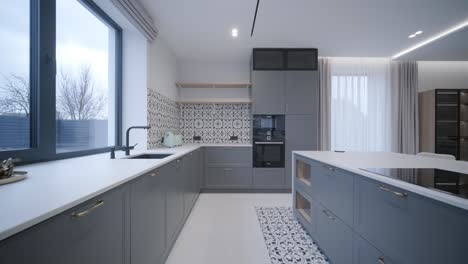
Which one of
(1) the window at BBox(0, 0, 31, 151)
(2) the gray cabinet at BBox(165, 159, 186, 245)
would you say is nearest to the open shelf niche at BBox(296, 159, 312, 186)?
(2) the gray cabinet at BBox(165, 159, 186, 245)

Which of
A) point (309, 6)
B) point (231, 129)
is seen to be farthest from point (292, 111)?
point (309, 6)

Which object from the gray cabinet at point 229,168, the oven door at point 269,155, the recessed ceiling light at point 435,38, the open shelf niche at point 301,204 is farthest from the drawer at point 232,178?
the recessed ceiling light at point 435,38

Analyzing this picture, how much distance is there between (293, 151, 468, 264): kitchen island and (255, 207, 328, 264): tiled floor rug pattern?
0.13m

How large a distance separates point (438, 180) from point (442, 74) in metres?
4.90

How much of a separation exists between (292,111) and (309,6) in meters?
1.69

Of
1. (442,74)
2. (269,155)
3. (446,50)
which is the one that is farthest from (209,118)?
(442,74)

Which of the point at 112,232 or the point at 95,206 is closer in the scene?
the point at 95,206

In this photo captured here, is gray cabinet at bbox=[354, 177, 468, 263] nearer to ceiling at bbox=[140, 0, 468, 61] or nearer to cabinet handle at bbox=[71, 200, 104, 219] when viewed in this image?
cabinet handle at bbox=[71, 200, 104, 219]

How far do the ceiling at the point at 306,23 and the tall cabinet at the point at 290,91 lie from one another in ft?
0.76

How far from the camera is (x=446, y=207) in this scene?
28.9 inches

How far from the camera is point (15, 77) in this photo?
52.7 inches

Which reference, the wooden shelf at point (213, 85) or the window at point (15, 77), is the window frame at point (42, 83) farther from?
the wooden shelf at point (213, 85)

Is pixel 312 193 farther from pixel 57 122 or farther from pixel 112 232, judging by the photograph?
pixel 57 122

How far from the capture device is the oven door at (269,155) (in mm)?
3586
